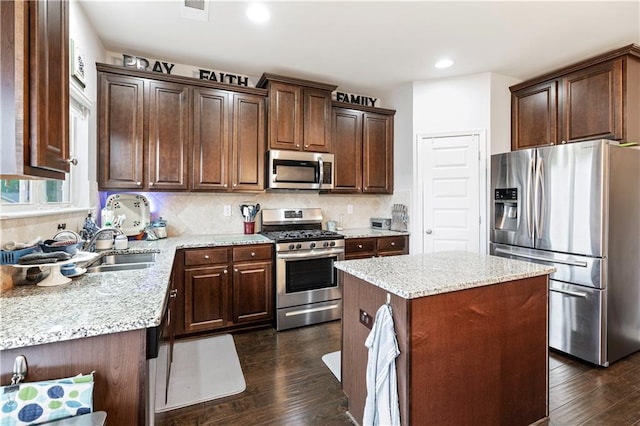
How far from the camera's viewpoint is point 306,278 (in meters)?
3.32

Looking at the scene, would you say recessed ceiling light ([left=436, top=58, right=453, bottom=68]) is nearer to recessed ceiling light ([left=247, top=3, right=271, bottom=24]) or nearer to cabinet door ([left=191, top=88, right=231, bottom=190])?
recessed ceiling light ([left=247, top=3, right=271, bottom=24])

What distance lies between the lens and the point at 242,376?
2.35 metres

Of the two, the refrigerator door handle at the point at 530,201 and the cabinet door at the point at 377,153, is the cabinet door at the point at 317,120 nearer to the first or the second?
the cabinet door at the point at 377,153

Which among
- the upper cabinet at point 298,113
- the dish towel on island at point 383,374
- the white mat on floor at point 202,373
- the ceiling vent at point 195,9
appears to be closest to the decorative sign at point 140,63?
the ceiling vent at point 195,9

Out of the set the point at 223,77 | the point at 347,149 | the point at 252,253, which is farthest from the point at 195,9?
the point at 347,149

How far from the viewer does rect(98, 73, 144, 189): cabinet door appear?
2828 millimetres

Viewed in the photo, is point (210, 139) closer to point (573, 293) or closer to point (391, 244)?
point (391, 244)

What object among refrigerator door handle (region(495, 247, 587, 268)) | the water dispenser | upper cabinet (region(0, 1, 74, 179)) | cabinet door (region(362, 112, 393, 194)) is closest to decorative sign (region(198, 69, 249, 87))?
cabinet door (region(362, 112, 393, 194))

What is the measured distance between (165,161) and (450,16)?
2796mm

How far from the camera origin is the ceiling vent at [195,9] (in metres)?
2.24

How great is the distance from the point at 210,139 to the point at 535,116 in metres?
3.48

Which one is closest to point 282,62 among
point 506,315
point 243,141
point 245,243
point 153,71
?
point 243,141

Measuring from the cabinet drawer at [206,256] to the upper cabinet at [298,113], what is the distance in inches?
48.8

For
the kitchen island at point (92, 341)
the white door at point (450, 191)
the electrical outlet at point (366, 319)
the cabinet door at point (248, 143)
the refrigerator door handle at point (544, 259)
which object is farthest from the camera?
the white door at point (450, 191)
